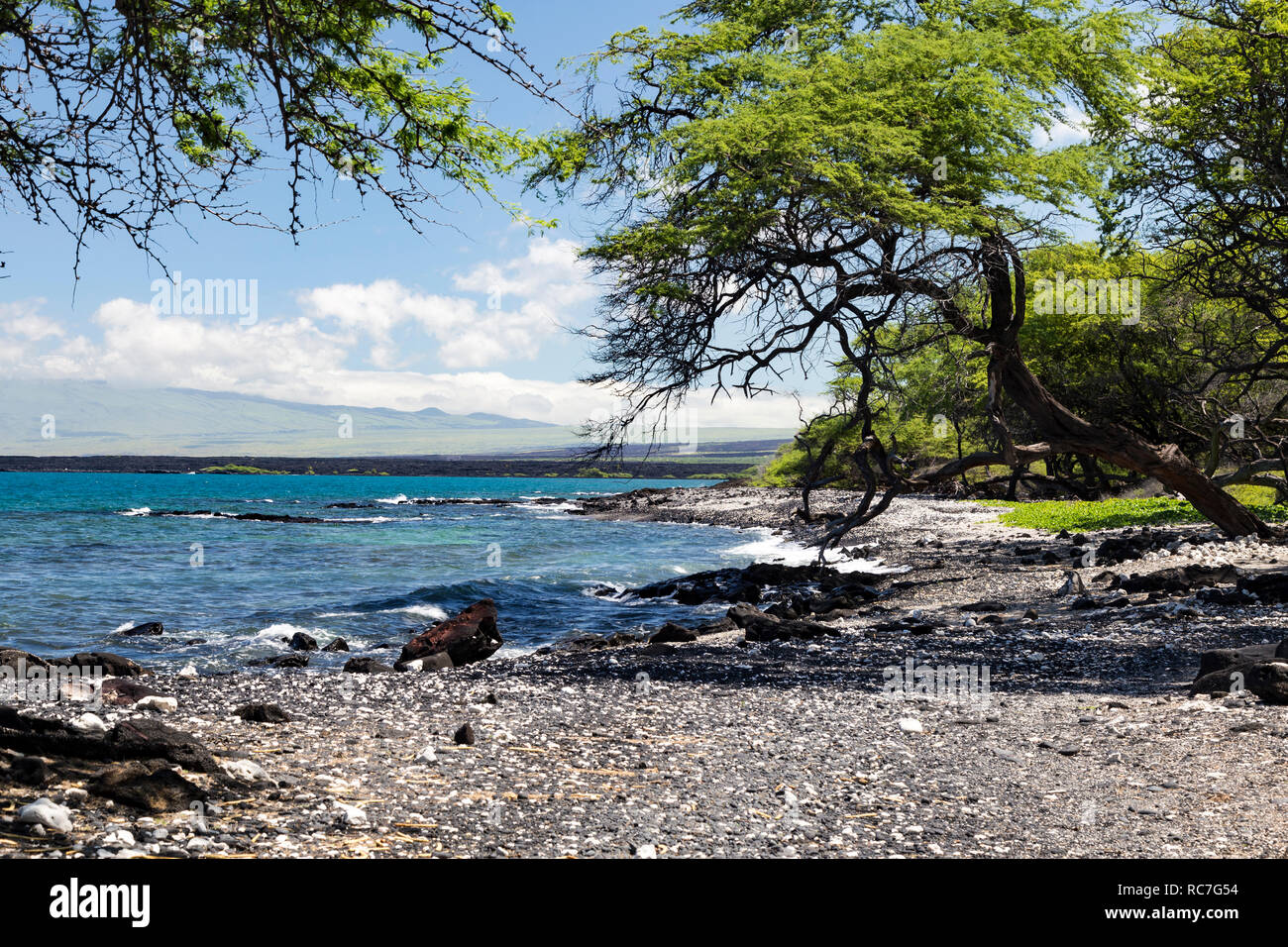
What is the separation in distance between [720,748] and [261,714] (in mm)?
4170

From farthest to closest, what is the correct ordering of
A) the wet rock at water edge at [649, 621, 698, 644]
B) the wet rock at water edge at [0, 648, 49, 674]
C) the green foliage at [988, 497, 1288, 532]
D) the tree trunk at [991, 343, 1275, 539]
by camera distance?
the green foliage at [988, 497, 1288, 532]
the tree trunk at [991, 343, 1275, 539]
the wet rock at water edge at [649, 621, 698, 644]
the wet rock at water edge at [0, 648, 49, 674]

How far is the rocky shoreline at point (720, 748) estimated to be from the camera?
535cm

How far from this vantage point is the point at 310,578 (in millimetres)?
28484

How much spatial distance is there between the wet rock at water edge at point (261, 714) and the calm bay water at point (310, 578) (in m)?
6.76

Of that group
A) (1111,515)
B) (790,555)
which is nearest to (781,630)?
(790,555)

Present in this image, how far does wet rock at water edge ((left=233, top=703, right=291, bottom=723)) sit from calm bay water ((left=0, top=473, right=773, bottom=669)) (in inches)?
266

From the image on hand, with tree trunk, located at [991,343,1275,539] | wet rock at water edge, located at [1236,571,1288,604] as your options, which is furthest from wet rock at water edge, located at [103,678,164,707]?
wet rock at water edge, located at [1236,571,1288,604]

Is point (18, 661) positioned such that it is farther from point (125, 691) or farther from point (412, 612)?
point (412, 612)

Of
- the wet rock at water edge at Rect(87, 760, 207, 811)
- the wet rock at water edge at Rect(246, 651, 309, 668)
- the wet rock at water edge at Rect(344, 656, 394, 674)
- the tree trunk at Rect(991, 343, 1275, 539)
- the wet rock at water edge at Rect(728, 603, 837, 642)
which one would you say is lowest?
the wet rock at water edge at Rect(246, 651, 309, 668)

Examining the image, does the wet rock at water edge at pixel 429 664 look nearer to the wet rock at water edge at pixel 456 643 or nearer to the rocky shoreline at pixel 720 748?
the rocky shoreline at pixel 720 748

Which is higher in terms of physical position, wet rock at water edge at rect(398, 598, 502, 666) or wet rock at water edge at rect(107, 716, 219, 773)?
wet rock at water edge at rect(107, 716, 219, 773)

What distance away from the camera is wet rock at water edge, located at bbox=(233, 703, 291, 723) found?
8.23 metres

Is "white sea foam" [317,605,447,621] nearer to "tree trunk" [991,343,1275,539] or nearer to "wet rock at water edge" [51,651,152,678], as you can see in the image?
"wet rock at water edge" [51,651,152,678]
